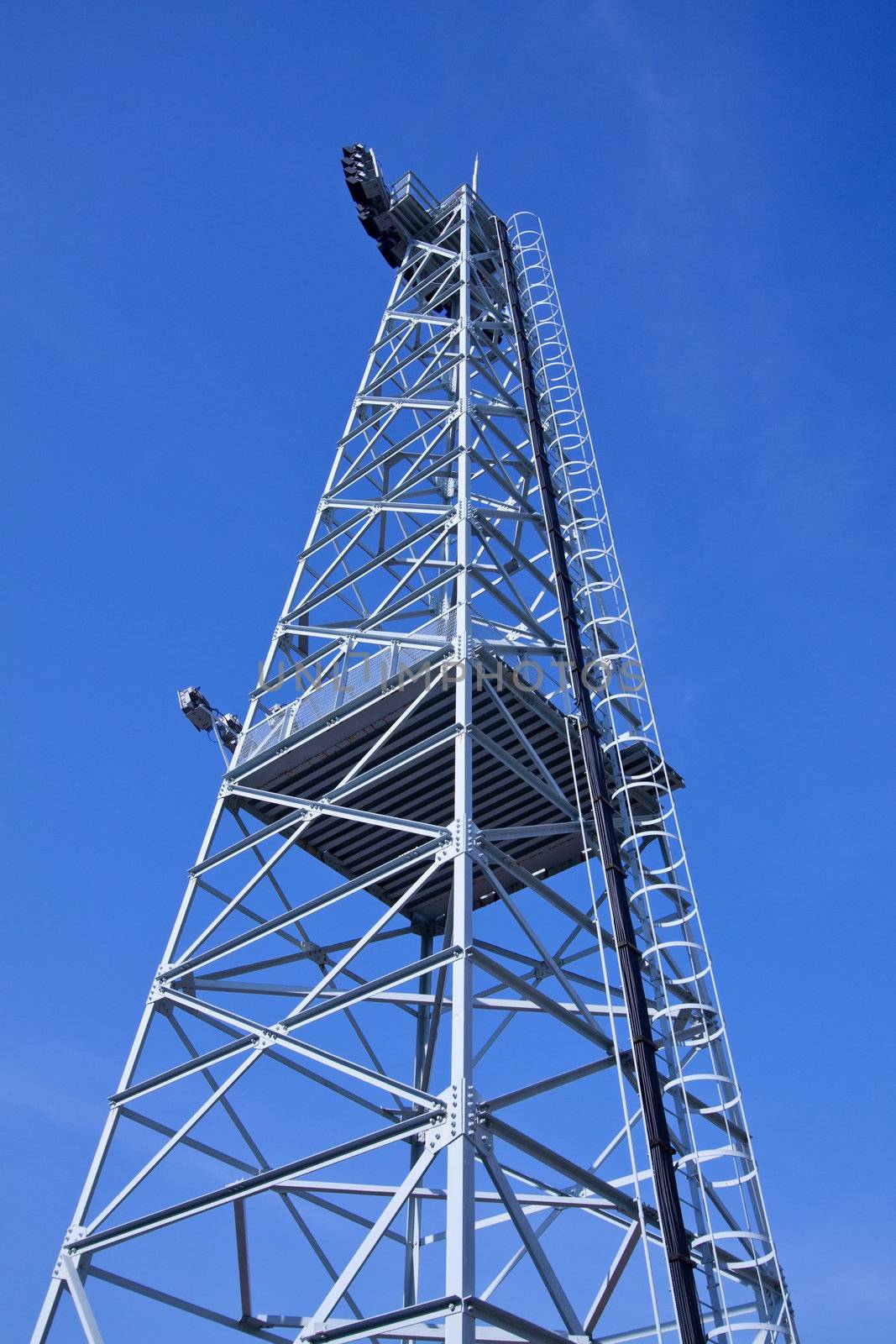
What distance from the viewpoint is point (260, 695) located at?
19766 mm

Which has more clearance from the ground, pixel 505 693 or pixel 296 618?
pixel 296 618

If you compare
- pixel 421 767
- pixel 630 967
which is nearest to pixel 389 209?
pixel 421 767

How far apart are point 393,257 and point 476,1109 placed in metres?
25.8

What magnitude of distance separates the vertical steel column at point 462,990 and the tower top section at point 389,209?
570 inches

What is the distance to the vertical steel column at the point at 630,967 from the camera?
36.5 ft

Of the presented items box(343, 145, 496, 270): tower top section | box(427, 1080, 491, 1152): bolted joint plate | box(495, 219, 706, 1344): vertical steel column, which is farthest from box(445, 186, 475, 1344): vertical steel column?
box(343, 145, 496, 270): tower top section

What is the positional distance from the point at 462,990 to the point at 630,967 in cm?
275

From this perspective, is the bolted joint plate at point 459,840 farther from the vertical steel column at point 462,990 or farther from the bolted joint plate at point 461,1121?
the bolted joint plate at point 461,1121

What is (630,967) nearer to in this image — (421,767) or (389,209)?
(421,767)

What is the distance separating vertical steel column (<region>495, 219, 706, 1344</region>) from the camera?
36.5 ft

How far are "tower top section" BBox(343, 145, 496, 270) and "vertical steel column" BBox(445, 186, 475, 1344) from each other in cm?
1449

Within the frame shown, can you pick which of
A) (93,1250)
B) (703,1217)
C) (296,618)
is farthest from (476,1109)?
(296,618)

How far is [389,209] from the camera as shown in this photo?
103 ft

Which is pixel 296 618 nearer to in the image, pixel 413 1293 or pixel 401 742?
pixel 401 742
